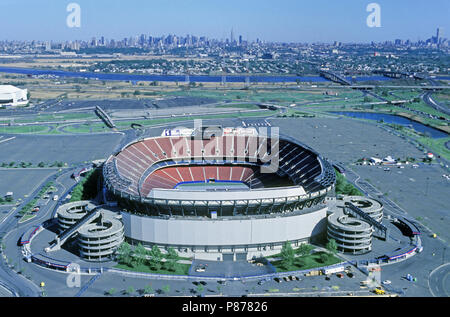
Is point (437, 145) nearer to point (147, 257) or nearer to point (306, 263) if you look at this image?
point (306, 263)

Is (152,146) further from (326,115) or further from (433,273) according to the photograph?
(326,115)

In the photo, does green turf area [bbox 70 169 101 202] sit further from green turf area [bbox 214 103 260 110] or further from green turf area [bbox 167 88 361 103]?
green turf area [bbox 167 88 361 103]

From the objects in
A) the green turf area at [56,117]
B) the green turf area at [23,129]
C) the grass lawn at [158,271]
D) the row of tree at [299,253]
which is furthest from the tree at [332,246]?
the green turf area at [56,117]

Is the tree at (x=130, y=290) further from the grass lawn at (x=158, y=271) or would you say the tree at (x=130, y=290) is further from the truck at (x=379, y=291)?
the truck at (x=379, y=291)

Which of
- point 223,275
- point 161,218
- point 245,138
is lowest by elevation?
point 223,275
